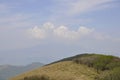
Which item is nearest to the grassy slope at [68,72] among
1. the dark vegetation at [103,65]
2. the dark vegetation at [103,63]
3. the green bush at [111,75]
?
the dark vegetation at [103,65]

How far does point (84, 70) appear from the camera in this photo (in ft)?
136

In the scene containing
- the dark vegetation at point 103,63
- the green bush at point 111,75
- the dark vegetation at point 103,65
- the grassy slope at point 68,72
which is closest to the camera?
the green bush at point 111,75

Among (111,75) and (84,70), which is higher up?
(84,70)

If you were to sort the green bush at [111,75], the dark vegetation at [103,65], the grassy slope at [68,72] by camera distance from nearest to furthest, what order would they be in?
the green bush at [111,75]
the dark vegetation at [103,65]
the grassy slope at [68,72]

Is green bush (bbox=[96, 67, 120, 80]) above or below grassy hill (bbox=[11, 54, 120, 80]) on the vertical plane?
below

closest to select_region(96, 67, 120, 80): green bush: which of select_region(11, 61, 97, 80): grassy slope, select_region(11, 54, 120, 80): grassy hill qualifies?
select_region(11, 54, 120, 80): grassy hill

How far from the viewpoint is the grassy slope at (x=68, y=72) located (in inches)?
1512

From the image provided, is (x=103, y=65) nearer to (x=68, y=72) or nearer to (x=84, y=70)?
(x=84, y=70)

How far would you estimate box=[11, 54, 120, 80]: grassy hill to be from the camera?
38.2 metres

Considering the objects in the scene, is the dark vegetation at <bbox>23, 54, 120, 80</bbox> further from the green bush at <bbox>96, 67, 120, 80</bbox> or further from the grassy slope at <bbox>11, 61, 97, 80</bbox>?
the grassy slope at <bbox>11, 61, 97, 80</bbox>

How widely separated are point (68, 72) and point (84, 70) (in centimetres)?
271

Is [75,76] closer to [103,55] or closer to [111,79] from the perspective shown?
[111,79]

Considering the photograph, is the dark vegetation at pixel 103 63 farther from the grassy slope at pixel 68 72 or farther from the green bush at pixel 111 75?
the grassy slope at pixel 68 72

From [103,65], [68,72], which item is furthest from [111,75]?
[68,72]
